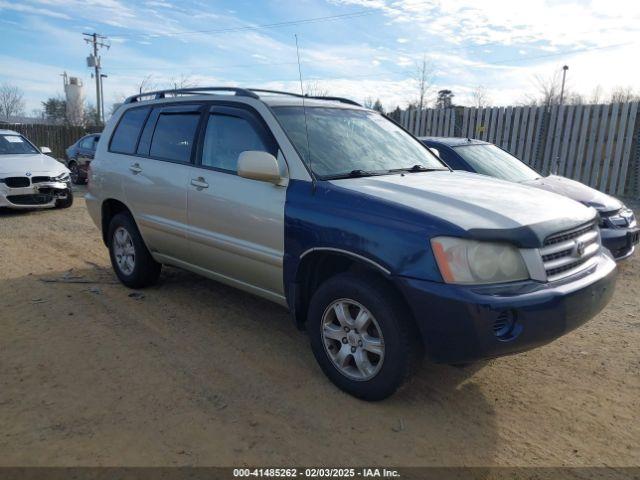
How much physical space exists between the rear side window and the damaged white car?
6166 millimetres

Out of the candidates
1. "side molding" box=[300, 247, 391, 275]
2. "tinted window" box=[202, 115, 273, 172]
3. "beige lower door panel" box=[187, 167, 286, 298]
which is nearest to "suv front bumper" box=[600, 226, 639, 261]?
"side molding" box=[300, 247, 391, 275]

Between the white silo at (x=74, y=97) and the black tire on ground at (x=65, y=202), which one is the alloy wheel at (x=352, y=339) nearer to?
the black tire on ground at (x=65, y=202)

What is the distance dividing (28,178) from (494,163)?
27.6ft

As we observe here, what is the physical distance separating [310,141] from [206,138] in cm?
105

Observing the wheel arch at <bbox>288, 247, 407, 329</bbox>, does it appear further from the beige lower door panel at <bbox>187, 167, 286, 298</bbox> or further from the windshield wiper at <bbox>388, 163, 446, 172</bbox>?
the windshield wiper at <bbox>388, 163, 446, 172</bbox>

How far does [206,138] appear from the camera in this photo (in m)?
4.34

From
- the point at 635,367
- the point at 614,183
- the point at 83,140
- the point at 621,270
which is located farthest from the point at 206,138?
the point at 83,140

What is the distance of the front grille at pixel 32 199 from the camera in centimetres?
962

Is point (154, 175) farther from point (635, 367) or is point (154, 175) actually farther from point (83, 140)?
point (83, 140)

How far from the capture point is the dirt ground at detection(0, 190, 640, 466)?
109 inches

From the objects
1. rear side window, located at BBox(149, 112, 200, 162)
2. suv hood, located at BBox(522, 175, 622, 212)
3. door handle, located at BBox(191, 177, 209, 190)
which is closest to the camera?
door handle, located at BBox(191, 177, 209, 190)

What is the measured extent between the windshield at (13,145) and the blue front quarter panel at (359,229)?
9452 mm

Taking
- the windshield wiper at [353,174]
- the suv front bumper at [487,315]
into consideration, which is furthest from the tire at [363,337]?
the windshield wiper at [353,174]

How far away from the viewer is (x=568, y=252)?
3.15 metres
